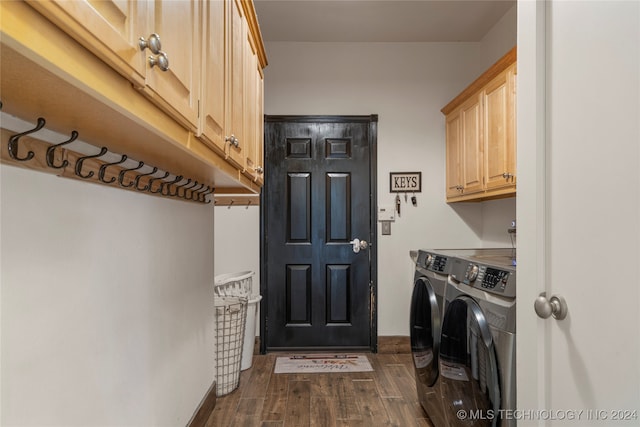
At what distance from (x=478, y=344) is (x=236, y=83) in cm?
140

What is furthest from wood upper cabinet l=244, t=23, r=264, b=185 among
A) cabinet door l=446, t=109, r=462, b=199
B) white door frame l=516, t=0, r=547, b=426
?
cabinet door l=446, t=109, r=462, b=199

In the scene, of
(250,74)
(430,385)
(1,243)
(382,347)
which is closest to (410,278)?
(382,347)

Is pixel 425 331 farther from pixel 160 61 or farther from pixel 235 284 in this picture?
pixel 160 61

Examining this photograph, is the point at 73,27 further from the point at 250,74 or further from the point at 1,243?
the point at 250,74

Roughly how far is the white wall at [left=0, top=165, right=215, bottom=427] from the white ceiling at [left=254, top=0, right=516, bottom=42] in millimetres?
2022

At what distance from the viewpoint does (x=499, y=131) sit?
2406 mm

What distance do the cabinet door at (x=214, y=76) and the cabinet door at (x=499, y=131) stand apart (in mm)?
1758

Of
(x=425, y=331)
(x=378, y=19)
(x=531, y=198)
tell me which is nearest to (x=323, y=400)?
(x=425, y=331)

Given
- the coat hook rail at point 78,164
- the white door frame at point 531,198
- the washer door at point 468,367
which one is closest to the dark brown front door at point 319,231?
the washer door at point 468,367

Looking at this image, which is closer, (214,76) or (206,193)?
(214,76)

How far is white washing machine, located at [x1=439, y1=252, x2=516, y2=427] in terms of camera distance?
137 cm

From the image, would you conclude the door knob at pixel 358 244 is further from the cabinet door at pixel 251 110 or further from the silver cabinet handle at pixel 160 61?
the silver cabinet handle at pixel 160 61

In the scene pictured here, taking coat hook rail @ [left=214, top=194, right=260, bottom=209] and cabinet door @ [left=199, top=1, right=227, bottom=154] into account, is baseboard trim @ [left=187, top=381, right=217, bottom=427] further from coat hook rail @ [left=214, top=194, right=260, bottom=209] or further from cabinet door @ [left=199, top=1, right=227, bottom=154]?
cabinet door @ [left=199, top=1, right=227, bottom=154]

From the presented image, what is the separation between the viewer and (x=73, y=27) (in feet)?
1.54
